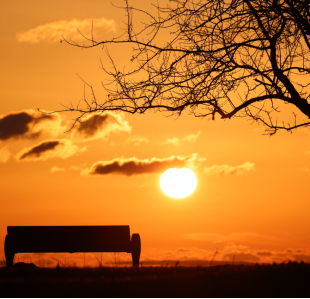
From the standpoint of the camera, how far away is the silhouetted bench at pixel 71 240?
29.6 feet

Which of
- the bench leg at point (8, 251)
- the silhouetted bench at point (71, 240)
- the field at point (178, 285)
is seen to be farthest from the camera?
the bench leg at point (8, 251)

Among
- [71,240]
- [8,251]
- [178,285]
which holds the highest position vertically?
[71,240]

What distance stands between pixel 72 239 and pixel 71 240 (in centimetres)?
3

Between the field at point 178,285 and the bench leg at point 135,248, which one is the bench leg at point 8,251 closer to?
the bench leg at point 135,248

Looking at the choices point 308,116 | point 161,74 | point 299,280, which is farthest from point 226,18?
point 299,280

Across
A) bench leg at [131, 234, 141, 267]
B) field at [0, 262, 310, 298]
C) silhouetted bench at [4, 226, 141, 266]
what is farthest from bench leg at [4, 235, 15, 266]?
field at [0, 262, 310, 298]

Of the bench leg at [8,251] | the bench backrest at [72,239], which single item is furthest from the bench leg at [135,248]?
the bench leg at [8,251]

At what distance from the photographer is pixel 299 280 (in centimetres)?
600

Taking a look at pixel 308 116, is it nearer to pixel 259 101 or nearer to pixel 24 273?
pixel 259 101

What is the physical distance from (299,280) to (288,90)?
5.53 metres

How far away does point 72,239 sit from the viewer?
29.7 ft

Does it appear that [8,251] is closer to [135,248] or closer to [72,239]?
[72,239]

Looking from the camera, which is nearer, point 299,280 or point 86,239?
point 299,280

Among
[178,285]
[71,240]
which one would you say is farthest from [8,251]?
[178,285]
